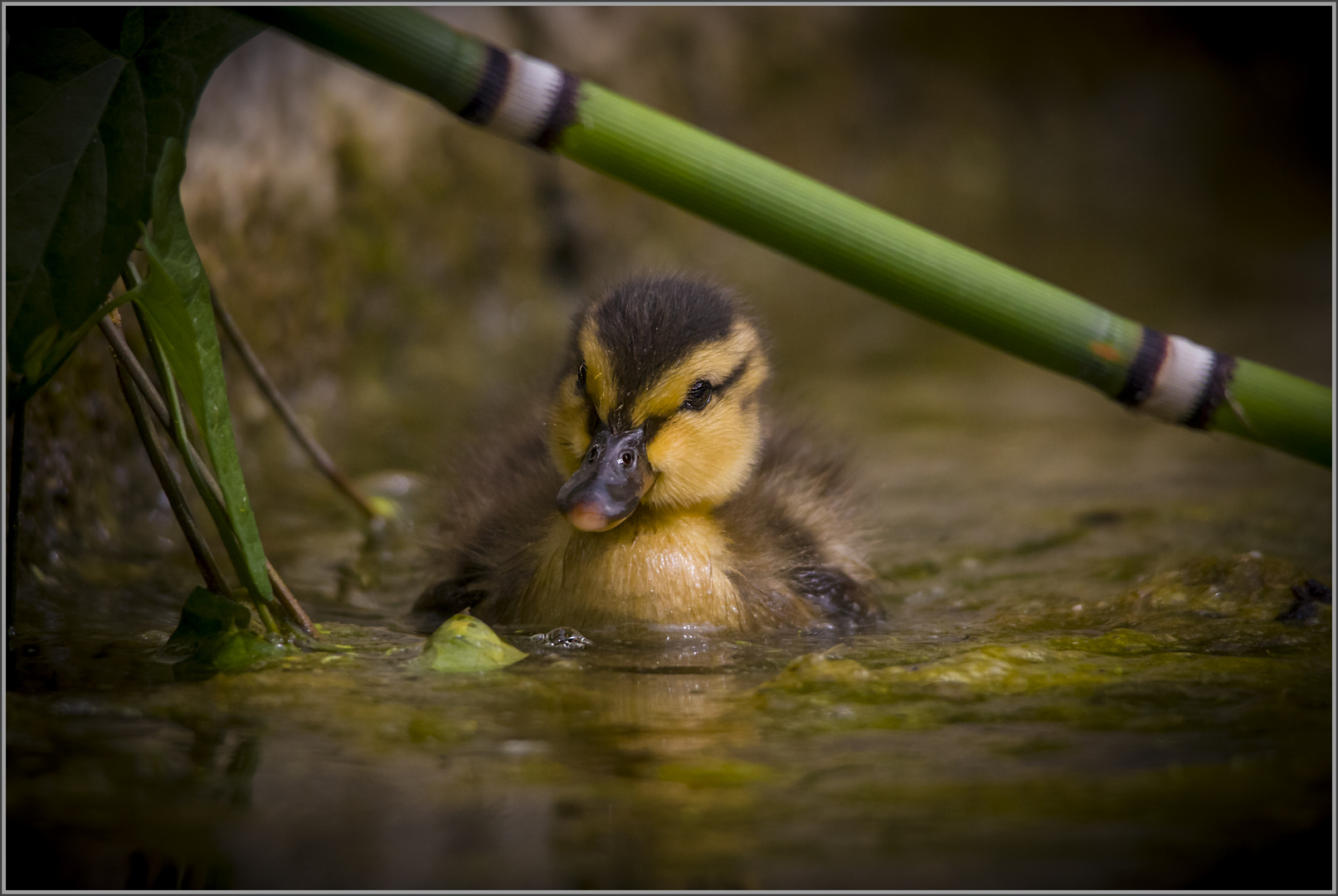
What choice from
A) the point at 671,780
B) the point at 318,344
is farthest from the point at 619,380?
the point at 318,344

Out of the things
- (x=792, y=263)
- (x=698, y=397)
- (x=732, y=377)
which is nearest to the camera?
(x=698, y=397)

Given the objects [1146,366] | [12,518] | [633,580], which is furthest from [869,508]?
[12,518]

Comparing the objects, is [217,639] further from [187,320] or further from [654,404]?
[654,404]

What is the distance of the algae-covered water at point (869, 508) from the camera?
62.1 inches

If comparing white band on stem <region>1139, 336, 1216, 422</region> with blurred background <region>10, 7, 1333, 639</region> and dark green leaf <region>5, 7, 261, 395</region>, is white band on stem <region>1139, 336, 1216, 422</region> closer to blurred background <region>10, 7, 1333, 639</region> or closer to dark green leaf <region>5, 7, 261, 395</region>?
blurred background <region>10, 7, 1333, 639</region>

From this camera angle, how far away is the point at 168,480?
2.16 meters

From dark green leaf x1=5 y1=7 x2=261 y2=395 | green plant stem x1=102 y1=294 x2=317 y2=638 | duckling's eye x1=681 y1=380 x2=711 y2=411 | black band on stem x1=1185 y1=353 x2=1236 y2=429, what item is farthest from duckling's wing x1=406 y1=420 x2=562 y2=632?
black band on stem x1=1185 y1=353 x2=1236 y2=429

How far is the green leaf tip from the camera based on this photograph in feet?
7.46

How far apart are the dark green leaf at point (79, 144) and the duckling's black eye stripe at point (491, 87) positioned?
0.46 meters

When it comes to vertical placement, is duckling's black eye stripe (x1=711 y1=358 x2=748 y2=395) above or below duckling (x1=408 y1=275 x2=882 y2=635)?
above

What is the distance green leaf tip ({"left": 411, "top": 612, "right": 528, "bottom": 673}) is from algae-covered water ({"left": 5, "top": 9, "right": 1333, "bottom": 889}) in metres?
0.05

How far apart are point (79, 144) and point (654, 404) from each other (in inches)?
50.0

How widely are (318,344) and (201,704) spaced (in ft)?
10.8

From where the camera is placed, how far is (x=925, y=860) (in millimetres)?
1501
